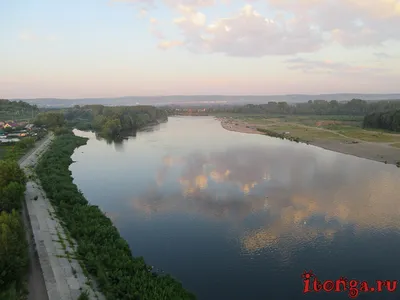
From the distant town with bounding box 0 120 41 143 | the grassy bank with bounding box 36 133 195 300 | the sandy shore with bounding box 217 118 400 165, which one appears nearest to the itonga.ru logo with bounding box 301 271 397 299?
the grassy bank with bounding box 36 133 195 300

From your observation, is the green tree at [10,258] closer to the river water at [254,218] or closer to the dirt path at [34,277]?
the dirt path at [34,277]

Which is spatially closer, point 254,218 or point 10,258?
point 10,258

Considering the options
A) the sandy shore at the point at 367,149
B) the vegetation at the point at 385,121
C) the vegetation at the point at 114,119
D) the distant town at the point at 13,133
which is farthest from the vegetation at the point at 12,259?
the vegetation at the point at 385,121

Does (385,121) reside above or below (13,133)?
above

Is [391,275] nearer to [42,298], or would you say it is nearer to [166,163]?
[42,298]

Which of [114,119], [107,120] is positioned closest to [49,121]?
[107,120]

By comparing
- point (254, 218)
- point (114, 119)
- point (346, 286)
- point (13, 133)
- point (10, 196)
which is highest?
point (114, 119)

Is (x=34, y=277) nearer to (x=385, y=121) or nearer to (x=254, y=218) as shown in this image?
(x=254, y=218)

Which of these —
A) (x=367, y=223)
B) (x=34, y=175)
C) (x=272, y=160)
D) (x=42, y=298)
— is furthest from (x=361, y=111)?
(x=42, y=298)
